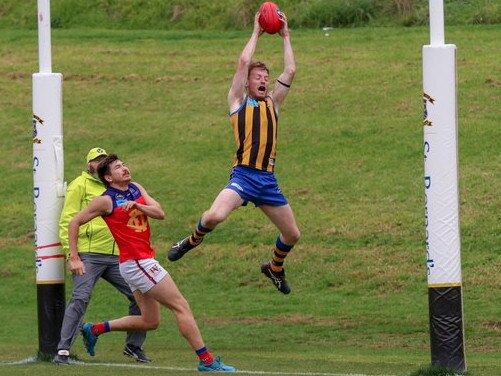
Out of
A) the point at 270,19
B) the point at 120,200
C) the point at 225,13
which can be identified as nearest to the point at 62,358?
the point at 120,200

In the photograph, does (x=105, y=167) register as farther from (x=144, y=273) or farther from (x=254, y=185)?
(x=254, y=185)

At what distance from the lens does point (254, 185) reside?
14.3 metres

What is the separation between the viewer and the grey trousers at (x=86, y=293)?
14703 millimetres

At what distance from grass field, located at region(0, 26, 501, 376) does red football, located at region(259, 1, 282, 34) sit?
3.18m

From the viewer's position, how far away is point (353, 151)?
29.1 m

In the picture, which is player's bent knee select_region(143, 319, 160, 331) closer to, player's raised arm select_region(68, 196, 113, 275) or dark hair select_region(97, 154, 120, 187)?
player's raised arm select_region(68, 196, 113, 275)

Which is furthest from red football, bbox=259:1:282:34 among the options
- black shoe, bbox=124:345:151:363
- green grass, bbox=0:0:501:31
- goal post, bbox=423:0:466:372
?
green grass, bbox=0:0:501:31

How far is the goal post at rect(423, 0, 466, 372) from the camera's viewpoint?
497 inches

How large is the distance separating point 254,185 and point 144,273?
1.70m

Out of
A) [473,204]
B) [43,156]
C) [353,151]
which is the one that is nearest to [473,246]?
[473,204]

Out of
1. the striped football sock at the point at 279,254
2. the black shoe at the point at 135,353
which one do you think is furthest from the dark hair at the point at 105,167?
the black shoe at the point at 135,353

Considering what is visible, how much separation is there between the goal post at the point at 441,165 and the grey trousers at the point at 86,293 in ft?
12.0

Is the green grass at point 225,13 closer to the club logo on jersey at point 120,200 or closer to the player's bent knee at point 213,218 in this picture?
the player's bent knee at point 213,218

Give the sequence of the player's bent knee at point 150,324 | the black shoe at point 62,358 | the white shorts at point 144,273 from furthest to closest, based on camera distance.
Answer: the black shoe at point 62,358 → the player's bent knee at point 150,324 → the white shorts at point 144,273
